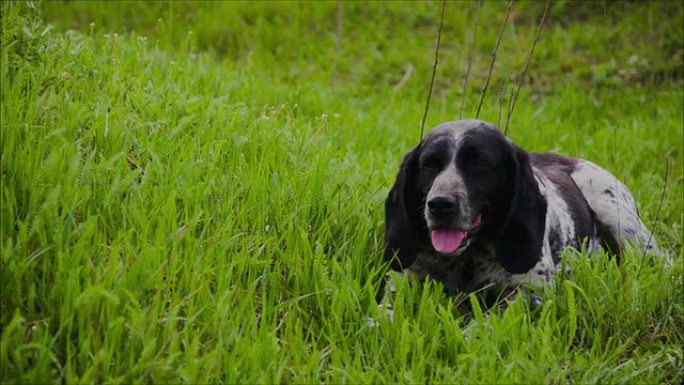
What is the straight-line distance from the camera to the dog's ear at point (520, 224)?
427 centimetres

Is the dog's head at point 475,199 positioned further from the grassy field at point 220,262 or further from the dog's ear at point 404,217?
the grassy field at point 220,262

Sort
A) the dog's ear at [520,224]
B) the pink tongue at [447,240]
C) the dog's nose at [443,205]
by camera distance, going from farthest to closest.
→ the dog's ear at [520,224], the pink tongue at [447,240], the dog's nose at [443,205]

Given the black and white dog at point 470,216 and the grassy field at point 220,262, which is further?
the black and white dog at point 470,216

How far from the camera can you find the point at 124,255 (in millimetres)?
3516

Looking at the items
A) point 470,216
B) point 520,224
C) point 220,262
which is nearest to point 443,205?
point 470,216

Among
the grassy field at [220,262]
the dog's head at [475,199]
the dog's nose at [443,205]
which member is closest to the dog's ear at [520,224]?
the dog's head at [475,199]

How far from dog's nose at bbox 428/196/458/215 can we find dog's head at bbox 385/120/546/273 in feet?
0.40

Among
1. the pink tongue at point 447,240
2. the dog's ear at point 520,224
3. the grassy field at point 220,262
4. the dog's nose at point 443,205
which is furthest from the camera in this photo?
the dog's ear at point 520,224

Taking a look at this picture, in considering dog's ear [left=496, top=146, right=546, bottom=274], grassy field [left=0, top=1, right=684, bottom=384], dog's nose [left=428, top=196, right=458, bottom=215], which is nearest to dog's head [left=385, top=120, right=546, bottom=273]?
dog's ear [left=496, top=146, right=546, bottom=274]

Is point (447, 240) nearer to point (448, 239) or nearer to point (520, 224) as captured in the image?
point (448, 239)

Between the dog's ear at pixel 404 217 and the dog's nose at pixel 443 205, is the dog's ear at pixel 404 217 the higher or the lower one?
the lower one

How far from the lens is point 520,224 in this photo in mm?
4293

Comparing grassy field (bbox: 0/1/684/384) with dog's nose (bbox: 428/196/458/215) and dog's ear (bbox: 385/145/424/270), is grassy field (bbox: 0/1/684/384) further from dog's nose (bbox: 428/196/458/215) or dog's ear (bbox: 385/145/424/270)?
dog's nose (bbox: 428/196/458/215)

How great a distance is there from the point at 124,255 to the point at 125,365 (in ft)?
2.12
